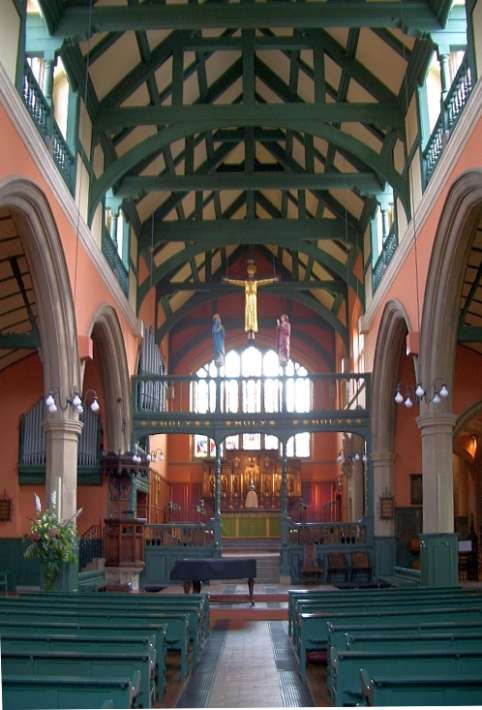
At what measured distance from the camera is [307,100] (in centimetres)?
1880

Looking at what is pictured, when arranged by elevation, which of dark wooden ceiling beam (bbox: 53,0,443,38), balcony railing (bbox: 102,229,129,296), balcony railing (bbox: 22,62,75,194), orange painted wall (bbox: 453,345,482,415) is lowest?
orange painted wall (bbox: 453,345,482,415)

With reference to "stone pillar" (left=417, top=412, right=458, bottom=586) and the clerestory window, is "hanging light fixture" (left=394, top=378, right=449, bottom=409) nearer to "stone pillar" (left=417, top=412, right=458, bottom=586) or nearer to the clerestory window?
"stone pillar" (left=417, top=412, right=458, bottom=586)

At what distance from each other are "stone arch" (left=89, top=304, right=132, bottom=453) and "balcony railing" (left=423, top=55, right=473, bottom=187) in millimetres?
7546

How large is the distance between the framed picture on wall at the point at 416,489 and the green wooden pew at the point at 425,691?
15.0 meters

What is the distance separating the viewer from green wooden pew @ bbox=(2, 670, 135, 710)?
4.88 m

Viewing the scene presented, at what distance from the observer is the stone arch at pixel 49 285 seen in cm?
1241

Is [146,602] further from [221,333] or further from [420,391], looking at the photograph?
[221,333]

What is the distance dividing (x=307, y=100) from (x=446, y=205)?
22.5 ft

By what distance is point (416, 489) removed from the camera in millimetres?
19781

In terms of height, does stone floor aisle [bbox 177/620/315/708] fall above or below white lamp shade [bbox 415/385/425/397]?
below

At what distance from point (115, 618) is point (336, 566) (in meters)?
11.5

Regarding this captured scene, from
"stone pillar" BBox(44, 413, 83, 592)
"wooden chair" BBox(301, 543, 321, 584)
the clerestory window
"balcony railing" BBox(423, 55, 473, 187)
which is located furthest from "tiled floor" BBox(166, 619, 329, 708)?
the clerestory window

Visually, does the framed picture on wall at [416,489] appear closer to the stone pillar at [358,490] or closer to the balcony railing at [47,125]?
the stone pillar at [358,490]

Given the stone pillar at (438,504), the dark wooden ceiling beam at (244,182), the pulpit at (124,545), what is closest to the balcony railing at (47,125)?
the dark wooden ceiling beam at (244,182)
